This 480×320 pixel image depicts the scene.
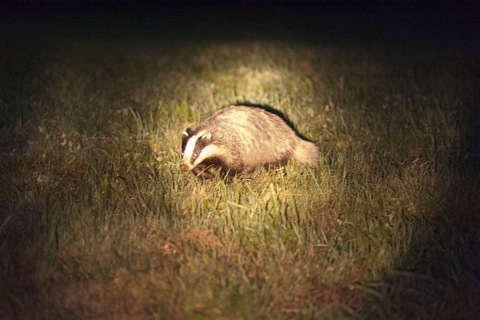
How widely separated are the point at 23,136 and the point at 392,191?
395 cm

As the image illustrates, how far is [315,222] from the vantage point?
485 centimetres

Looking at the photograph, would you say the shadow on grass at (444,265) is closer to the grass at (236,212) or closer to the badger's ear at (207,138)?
the grass at (236,212)

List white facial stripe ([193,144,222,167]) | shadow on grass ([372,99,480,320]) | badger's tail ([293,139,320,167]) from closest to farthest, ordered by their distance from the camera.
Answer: shadow on grass ([372,99,480,320]) → white facial stripe ([193,144,222,167]) → badger's tail ([293,139,320,167])

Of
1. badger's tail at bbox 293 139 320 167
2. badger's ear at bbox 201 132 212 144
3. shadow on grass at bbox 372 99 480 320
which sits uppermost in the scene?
badger's ear at bbox 201 132 212 144

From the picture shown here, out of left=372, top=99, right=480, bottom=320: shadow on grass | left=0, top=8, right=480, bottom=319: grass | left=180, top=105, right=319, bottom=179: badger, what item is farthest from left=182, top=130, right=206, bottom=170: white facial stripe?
left=372, top=99, right=480, bottom=320: shadow on grass

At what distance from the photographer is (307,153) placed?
6.04 meters

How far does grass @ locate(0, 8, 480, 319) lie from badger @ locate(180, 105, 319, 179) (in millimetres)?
182

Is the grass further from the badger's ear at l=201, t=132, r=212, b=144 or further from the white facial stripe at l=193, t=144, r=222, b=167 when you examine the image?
the badger's ear at l=201, t=132, r=212, b=144

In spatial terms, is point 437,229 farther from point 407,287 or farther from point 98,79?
point 98,79

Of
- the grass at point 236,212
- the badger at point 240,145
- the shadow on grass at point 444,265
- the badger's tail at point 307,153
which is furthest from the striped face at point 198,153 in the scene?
the shadow on grass at point 444,265

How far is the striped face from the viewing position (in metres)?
5.34

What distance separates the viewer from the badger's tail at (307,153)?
5928 mm

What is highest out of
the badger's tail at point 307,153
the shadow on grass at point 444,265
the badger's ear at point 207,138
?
the badger's ear at point 207,138

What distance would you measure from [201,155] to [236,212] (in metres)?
0.77
